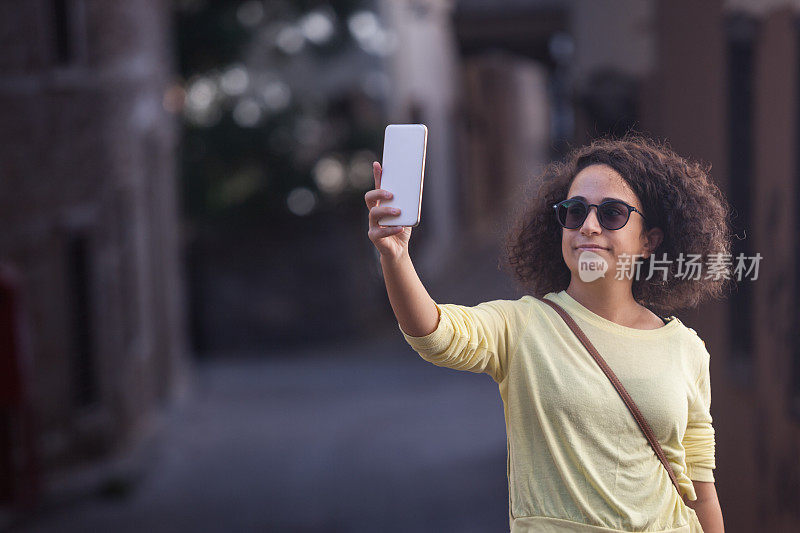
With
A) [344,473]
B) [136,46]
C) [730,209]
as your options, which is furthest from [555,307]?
[136,46]

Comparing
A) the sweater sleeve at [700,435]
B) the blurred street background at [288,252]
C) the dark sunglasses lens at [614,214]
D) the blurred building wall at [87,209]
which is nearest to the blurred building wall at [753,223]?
the blurred street background at [288,252]

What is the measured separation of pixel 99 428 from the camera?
883 centimetres

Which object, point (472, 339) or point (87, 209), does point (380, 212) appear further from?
point (87, 209)

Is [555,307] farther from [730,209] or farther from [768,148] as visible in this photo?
[768,148]

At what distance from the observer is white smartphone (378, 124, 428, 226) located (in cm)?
168

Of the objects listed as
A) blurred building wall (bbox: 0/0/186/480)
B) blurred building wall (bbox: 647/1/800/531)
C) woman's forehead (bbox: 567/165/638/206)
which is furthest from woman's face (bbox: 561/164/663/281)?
blurred building wall (bbox: 0/0/186/480)

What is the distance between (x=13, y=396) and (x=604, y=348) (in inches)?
239

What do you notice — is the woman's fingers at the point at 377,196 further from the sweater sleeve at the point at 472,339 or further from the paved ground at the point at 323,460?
the paved ground at the point at 323,460

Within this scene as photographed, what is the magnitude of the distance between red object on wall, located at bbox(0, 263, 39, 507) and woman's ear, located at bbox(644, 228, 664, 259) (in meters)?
5.89

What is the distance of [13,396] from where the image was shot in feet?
22.8

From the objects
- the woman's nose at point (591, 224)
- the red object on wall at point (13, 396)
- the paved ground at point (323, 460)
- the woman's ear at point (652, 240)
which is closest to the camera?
the woman's nose at point (591, 224)

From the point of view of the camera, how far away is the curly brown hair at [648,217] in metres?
1.89

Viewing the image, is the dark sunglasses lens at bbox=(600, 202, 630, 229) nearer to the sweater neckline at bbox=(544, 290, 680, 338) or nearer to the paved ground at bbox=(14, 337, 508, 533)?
the sweater neckline at bbox=(544, 290, 680, 338)

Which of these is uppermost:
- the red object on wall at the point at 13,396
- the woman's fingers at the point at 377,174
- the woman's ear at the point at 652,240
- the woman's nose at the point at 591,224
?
the woman's fingers at the point at 377,174
